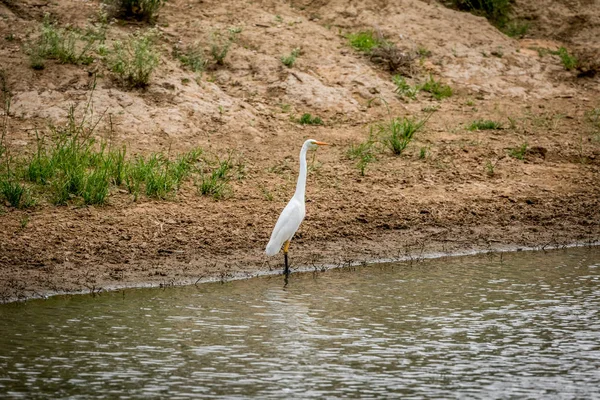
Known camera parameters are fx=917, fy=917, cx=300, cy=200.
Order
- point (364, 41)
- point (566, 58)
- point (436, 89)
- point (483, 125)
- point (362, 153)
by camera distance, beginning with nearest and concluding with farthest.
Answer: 1. point (362, 153)
2. point (483, 125)
3. point (436, 89)
4. point (364, 41)
5. point (566, 58)

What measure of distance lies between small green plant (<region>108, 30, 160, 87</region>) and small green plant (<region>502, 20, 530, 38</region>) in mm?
7574

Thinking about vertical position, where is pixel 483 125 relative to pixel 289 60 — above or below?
below

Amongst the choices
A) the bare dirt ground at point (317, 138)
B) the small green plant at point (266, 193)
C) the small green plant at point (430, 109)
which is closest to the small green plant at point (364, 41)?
the bare dirt ground at point (317, 138)

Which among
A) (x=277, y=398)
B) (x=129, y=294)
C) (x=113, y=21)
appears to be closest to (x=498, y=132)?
(x=113, y=21)

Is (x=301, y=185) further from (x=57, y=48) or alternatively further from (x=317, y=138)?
(x=57, y=48)

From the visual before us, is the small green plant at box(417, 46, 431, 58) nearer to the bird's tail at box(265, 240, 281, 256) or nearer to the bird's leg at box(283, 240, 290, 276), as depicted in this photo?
the bird's leg at box(283, 240, 290, 276)

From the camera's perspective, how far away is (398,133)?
13.6 m

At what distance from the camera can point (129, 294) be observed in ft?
30.6

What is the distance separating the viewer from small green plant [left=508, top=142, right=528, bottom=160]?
1353cm

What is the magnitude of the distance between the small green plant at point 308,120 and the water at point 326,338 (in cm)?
406

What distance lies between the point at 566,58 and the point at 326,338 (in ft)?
34.8

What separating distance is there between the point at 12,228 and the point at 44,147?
202 centimetres

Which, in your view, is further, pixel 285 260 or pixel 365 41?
pixel 365 41

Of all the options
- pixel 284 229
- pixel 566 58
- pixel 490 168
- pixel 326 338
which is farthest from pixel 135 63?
pixel 566 58
